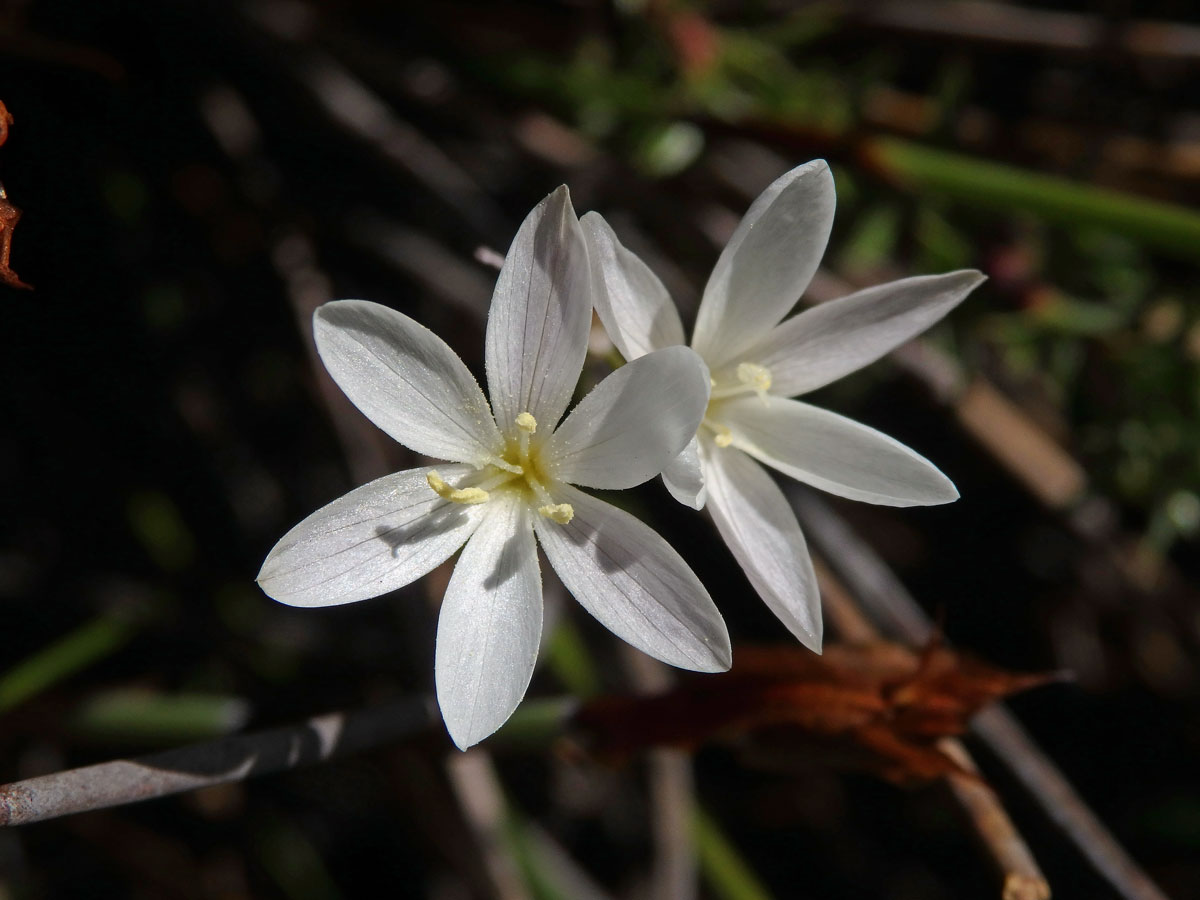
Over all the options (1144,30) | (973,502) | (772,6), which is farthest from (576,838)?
(1144,30)

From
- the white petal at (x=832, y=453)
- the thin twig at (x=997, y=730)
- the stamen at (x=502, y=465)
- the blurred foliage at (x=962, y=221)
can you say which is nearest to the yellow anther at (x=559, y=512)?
the stamen at (x=502, y=465)

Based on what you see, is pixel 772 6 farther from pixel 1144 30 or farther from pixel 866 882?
pixel 866 882

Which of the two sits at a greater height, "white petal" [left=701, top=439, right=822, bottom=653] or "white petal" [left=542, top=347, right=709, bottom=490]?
"white petal" [left=542, top=347, right=709, bottom=490]

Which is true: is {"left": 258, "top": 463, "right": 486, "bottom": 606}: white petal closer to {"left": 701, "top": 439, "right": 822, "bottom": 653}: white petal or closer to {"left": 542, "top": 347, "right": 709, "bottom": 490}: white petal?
{"left": 542, "top": 347, "right": 709, "bottom": 490}: white petal

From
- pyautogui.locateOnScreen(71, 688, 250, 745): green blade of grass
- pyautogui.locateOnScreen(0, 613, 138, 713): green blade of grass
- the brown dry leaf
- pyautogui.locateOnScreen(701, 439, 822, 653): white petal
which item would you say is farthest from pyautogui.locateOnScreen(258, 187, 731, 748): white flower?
pyautogui.locateOnScreen(0, 613, 138, 713): green blade of grass

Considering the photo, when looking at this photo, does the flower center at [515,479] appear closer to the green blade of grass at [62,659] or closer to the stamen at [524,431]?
the stamen at [524,431]
